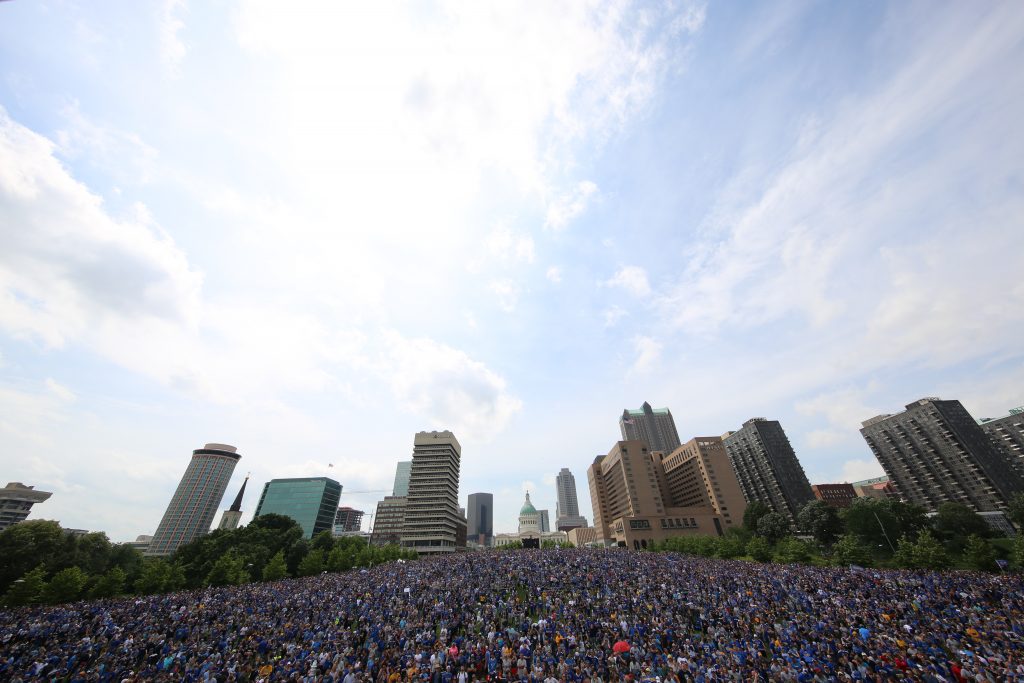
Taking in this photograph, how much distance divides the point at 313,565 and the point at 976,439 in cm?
15496

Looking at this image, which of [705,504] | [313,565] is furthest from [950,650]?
[705,504]

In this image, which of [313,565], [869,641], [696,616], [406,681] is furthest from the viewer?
[313,565]

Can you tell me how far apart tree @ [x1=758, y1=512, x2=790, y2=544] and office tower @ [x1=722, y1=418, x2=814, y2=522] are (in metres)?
35.4

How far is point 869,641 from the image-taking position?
18156 millimetres

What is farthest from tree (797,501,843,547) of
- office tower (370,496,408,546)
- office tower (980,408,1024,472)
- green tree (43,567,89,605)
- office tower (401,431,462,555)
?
office tower (370,496,408,546)

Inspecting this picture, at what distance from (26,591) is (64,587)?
238 cm

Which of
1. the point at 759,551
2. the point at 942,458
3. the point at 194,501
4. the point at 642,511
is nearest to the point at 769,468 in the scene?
the point at 942,458

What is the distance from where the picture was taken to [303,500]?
571ft

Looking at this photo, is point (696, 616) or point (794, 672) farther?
point (696, 616)

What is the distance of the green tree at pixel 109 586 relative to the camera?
128 feet

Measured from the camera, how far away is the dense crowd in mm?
16344

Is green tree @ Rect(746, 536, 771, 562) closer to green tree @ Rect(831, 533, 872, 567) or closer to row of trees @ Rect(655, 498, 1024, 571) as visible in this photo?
row of trees @ Rect(655, 498, 1024, 571)

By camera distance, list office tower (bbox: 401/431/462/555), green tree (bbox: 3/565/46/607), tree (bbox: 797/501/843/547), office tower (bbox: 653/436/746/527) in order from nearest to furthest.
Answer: green tree (bbox: 3/565/46/607) < tree (bbox: 797/501/843/547) < office tower (bbox: 653/436/746/527) < office tower (bbox: 401/431/462/555)

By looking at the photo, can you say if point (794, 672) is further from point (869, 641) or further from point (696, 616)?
point (696, 616)
